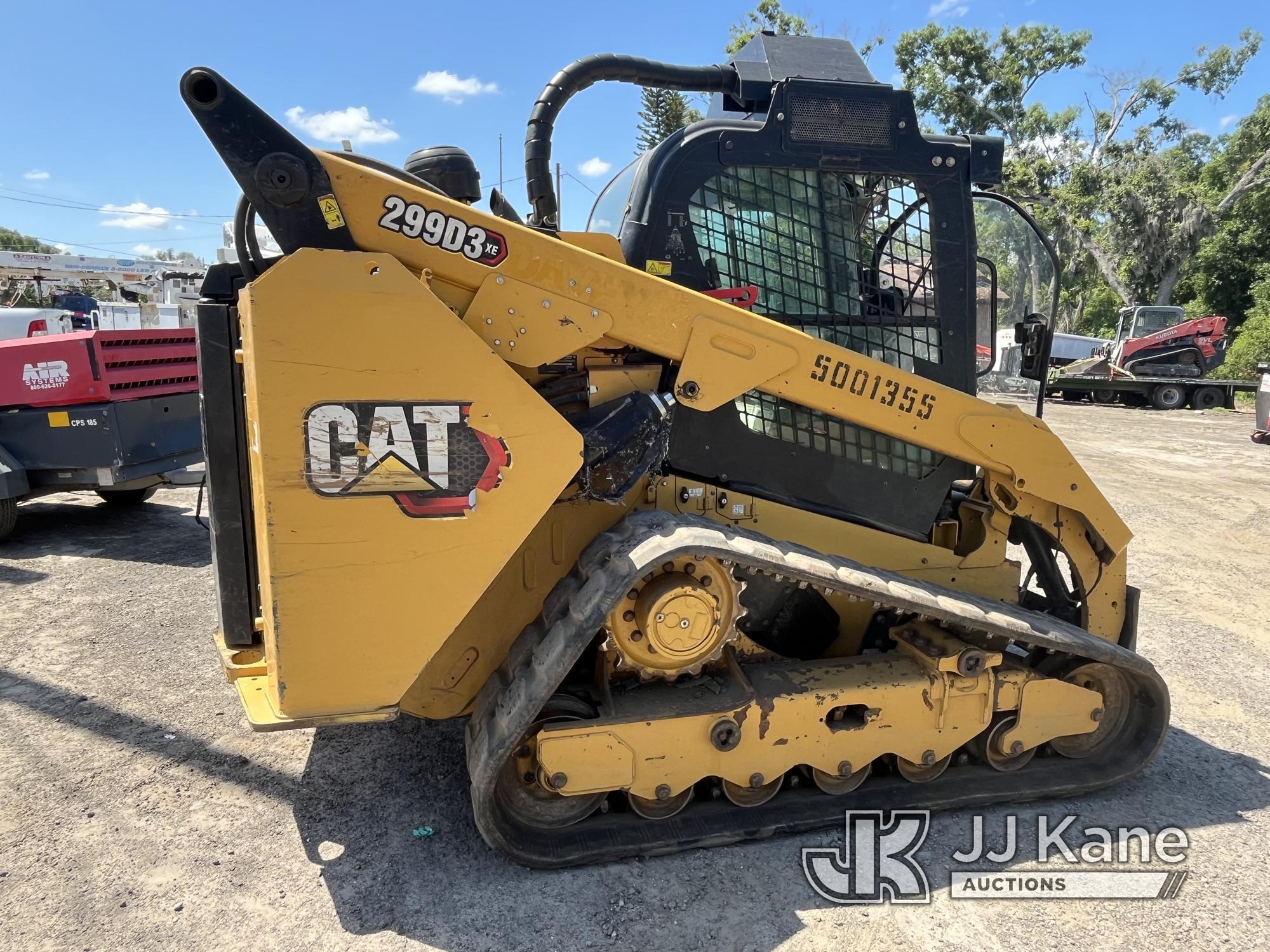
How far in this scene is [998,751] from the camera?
316 centimetres

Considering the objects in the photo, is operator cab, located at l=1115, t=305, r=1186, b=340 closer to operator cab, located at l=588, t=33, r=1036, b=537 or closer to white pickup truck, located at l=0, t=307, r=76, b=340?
operator cab, located at l=588, t=33, r=1036, b=537

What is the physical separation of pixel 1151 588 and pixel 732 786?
4.60m

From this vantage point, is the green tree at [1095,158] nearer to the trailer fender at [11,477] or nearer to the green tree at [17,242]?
the trailer fender at [11,477]

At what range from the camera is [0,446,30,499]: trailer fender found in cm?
633

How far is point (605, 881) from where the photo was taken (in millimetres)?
2648

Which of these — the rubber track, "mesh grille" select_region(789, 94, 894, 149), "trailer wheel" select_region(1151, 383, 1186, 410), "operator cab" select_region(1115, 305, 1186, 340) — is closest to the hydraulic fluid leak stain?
the rubber track

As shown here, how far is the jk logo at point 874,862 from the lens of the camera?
104 inches

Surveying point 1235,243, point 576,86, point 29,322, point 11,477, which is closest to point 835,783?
point 576,86

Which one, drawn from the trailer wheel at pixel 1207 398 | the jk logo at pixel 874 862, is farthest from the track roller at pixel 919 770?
the trailer wheel at pixel 1207 398

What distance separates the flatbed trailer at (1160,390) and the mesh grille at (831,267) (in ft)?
62.9

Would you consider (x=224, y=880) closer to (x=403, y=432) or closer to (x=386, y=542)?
(x=386, y=542)

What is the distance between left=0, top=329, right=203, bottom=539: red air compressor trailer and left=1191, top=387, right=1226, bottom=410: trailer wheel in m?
22.8

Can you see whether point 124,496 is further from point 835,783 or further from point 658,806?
point 835,783

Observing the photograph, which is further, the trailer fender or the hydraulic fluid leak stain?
the trailer fender
